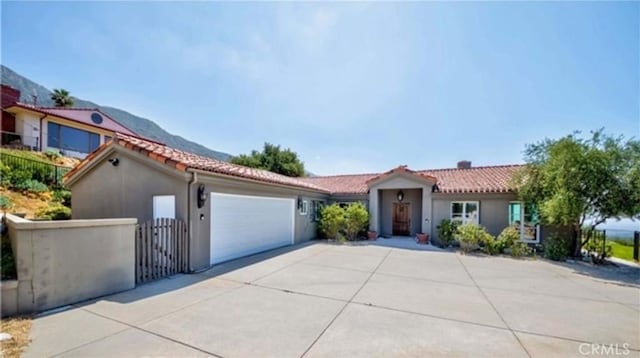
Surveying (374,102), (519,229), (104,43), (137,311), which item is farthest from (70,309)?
(519,229)

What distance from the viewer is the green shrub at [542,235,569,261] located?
1196 cm

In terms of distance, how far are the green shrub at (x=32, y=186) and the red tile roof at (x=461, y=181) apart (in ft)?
55.4

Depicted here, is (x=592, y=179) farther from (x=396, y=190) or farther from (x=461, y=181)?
(x=396, y=190)

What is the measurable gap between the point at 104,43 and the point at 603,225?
22.9 meters

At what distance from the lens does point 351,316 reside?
518 centimetres

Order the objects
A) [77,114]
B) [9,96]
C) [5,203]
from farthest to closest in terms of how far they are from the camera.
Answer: [9,96], [77,114], [5,203]

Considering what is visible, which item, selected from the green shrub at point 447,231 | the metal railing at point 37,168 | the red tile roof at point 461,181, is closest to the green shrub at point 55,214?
the metal railing at point 37,168

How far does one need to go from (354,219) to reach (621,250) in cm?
1481

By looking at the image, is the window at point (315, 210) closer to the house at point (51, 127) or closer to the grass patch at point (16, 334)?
the grass patch at point (16, 334)

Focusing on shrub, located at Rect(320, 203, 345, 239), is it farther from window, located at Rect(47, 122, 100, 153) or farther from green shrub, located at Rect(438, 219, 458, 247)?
window, located at Rect(47, 122, 100, 153)

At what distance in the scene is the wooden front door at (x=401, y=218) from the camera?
731 inches

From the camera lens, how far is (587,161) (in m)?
10.7

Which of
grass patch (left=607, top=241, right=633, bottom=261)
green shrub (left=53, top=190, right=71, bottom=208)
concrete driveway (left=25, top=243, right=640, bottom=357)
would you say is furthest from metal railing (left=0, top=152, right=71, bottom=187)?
grass patch (left=607, top=241, right=633, bottom=261)

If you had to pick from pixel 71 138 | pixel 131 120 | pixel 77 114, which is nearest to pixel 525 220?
pixel 71 138
